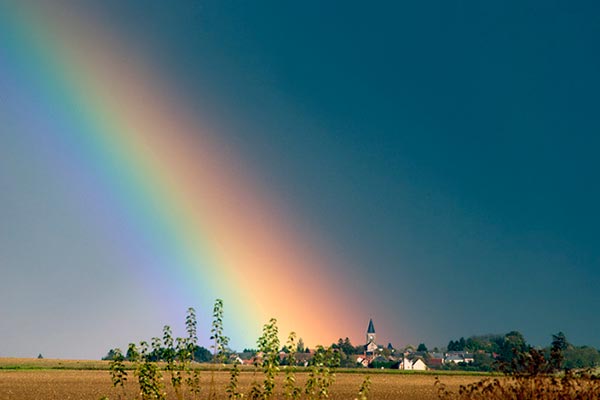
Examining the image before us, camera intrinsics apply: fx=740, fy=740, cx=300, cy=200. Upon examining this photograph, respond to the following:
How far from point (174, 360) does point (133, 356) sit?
135 centimetres

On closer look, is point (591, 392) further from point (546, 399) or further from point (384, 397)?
point (384, 397)

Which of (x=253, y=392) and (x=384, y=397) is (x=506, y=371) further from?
(x=384, y=397)

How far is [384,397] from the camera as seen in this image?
62.3 metres

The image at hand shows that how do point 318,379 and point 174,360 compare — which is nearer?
point 318,379

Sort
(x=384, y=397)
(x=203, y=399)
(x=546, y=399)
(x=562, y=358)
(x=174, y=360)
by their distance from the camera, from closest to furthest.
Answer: (x=562, y=358) → (x=546, y=399) → (x=174, y=360) → (x=203, y=399) → (x=384, y=397)

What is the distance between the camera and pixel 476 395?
19.2 meters

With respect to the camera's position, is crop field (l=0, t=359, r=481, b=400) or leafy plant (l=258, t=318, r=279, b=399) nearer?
leafy plant (l=258, t=318, r=279, b=399)

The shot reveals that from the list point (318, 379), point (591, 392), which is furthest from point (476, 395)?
point (318, 379)

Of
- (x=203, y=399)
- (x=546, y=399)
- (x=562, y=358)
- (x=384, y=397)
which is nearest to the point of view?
(x=562, y=358)

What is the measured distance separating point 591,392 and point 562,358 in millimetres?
2875

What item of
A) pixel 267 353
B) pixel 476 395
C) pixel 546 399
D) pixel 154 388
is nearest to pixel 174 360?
pixel 154 388

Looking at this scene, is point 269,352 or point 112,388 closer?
point 269,352

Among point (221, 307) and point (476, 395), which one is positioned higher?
point (221, 307)

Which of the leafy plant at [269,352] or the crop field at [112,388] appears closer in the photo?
the leafy plant at [269,352]
